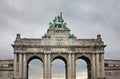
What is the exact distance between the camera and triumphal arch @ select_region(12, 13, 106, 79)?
66.5 meters

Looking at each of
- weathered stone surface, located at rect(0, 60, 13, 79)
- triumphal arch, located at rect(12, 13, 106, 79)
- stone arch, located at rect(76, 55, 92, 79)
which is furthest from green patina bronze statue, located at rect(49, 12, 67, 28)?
weathered stone surface, located at rect(0, 60, 13, 79)

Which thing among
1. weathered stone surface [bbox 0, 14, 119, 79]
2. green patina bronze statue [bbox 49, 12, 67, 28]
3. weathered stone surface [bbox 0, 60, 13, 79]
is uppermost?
green patina bronze statue [bbox 49, 12, 67, 28]

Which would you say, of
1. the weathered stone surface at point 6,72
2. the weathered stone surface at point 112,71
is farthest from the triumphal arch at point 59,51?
the weathered stone surface at point 112,71

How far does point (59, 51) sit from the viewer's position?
6700cm

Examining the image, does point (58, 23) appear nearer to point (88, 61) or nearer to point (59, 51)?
point (59, 51)

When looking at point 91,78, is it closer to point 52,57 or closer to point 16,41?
point 52,57

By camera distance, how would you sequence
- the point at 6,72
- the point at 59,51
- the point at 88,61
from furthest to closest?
the point at 88,61, the point at 6,72, the point at 59,51

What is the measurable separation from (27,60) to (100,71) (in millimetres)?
14194

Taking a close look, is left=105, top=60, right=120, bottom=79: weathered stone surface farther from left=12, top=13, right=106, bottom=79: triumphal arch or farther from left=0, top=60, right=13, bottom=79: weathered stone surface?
left=0, top=60, right=13, bottom=79: weathered stone surface

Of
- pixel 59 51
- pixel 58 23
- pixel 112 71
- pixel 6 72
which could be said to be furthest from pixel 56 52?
pixel 112 71

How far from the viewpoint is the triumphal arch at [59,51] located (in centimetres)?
6650

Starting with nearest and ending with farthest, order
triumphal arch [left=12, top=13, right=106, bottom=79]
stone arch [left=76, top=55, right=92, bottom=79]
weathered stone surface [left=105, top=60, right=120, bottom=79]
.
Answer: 1. triumphal arch [left=12, top=13, right=106, bottom=79]
2. stone arch [left=76, top=55, right=92, bottom=79]
3. weathered stone surface [left=105, top=60, right=120, bottom=79]

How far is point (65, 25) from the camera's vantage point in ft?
226

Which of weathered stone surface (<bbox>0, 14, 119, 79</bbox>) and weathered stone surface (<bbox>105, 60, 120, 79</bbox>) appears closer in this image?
weathered stone surface (<bbox>0, 14, 119, 79</bbox>)
